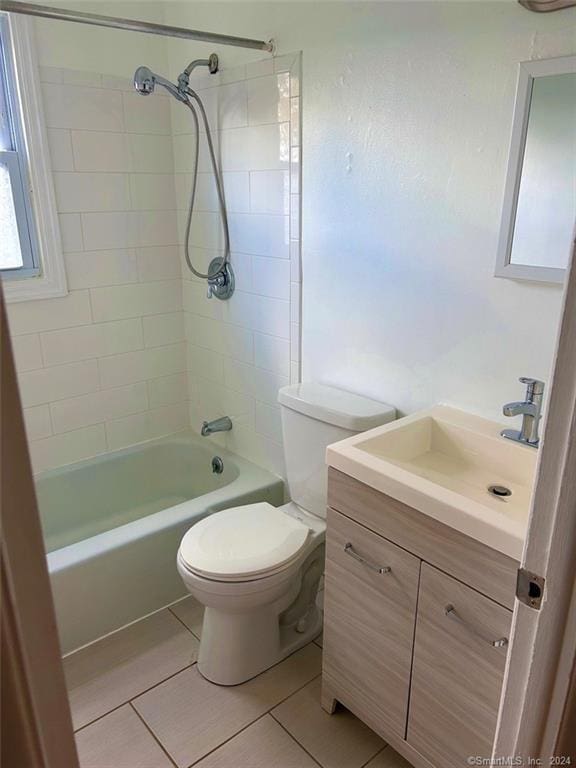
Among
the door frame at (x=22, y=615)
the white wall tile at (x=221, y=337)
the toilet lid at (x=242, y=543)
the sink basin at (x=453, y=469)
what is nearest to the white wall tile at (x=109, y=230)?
the white wall tile at (x=221, y=337)

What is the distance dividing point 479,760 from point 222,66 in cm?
232

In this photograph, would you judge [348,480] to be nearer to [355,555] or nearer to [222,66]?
[355,555]

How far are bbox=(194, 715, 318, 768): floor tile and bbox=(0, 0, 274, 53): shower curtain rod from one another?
213 centimetres

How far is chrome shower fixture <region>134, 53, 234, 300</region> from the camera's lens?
1.99 meters

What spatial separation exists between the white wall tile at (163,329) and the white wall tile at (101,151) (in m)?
0.66

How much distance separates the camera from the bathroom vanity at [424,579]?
1179 mm

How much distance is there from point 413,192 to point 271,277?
72cm

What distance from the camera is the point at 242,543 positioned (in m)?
1.74

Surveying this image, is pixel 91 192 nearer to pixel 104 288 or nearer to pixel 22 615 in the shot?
pixel 104 288

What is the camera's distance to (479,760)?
4.17ft

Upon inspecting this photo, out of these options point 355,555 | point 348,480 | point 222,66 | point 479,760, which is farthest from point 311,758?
point 222,66

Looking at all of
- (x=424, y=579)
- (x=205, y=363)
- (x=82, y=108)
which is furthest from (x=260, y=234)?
(x=424, y=579)

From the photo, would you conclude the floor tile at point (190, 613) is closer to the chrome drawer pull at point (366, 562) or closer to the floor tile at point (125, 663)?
the floor tile at point (125, 663)

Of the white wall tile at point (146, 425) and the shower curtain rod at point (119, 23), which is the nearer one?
the shower curtain rod at point (119, 23)
